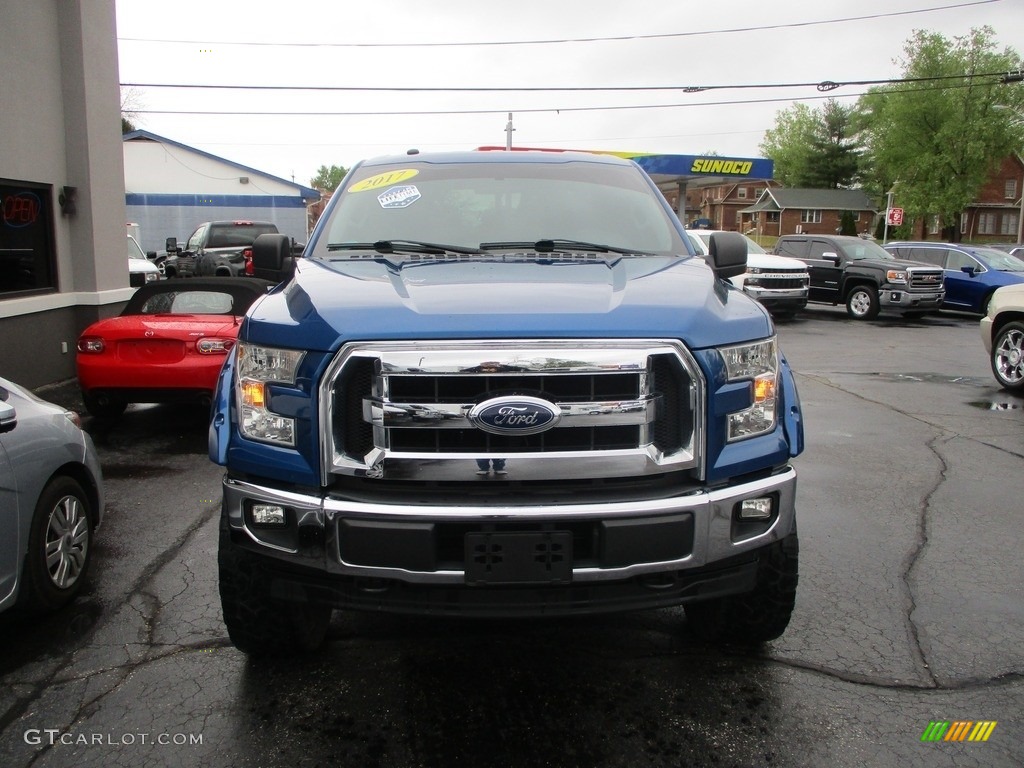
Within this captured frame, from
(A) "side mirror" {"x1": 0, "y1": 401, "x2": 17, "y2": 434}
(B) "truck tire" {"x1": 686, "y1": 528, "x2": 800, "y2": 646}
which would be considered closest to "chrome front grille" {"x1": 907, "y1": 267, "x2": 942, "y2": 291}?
(B) "truck tire" {"x1": 686, "y1": 528, "x2": 800, "y2": 646}

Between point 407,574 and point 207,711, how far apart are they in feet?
3.51

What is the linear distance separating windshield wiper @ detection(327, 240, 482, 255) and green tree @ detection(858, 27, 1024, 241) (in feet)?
183

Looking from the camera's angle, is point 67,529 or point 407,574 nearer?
point 407,574

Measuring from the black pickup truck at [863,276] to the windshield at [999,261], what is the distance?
128 centimetres

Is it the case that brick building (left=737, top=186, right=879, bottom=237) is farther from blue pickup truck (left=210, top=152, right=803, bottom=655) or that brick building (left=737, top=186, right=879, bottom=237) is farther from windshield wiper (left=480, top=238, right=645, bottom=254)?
blue pickup truck (left=210, top=152, right=803, bottom=655)

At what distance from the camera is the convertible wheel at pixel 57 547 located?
3621 millimetres

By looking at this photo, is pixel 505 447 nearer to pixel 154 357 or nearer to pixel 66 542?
pixel 66 542

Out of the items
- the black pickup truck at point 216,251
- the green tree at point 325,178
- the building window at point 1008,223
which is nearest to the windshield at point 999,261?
the black pickup truck at point 216,251

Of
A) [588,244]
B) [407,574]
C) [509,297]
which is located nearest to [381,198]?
[588,244]

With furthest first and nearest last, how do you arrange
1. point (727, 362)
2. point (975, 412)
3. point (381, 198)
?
point (975, 412) → point (381, 198) → point (727, 362)

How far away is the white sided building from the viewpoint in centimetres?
3709

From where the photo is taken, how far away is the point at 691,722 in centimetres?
296

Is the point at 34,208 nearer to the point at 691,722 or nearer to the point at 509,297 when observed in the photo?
the point at 509,297

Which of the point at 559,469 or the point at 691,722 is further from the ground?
the point at 559,469
